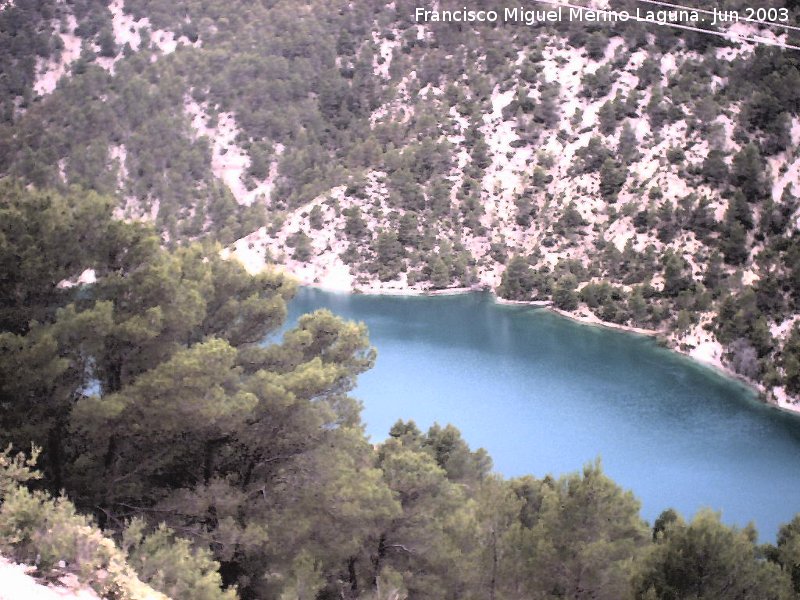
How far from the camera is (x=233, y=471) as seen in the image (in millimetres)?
13016

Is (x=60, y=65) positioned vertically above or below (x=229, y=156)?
above

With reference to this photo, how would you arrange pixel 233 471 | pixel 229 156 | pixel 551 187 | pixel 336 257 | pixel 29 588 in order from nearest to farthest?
1. pixel 29 588
2. pixel 233 471
3. pixel 551 187
4. pixel 336 257
5. pixel 229 156

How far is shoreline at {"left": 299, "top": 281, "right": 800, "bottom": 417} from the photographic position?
36406 mm

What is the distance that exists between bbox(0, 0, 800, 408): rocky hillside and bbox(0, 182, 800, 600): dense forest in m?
29.1

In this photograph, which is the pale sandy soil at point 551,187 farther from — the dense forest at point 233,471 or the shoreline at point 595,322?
the dense forest at point 233,471

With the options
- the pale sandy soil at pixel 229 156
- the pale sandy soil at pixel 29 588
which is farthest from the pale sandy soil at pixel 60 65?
the pale sandy soil at pixel 29 588

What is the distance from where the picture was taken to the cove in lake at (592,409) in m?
28.0

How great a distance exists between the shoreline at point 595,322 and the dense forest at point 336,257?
0.63 metres

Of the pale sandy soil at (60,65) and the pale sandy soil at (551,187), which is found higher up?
the pale sandy soil at (60,65)

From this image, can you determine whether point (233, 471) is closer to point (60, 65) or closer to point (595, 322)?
point (595, 322)

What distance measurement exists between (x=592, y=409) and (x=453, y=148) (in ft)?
114

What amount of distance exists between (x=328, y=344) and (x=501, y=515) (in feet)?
15.2

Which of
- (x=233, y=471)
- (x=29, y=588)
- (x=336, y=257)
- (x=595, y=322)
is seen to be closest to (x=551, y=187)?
(x=595, y=322)

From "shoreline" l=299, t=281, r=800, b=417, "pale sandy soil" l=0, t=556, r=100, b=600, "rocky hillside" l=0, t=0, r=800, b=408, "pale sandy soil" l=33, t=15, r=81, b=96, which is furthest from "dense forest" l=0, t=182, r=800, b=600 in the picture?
"pale sandy soil" l=33, t=15, r=81, b=96
